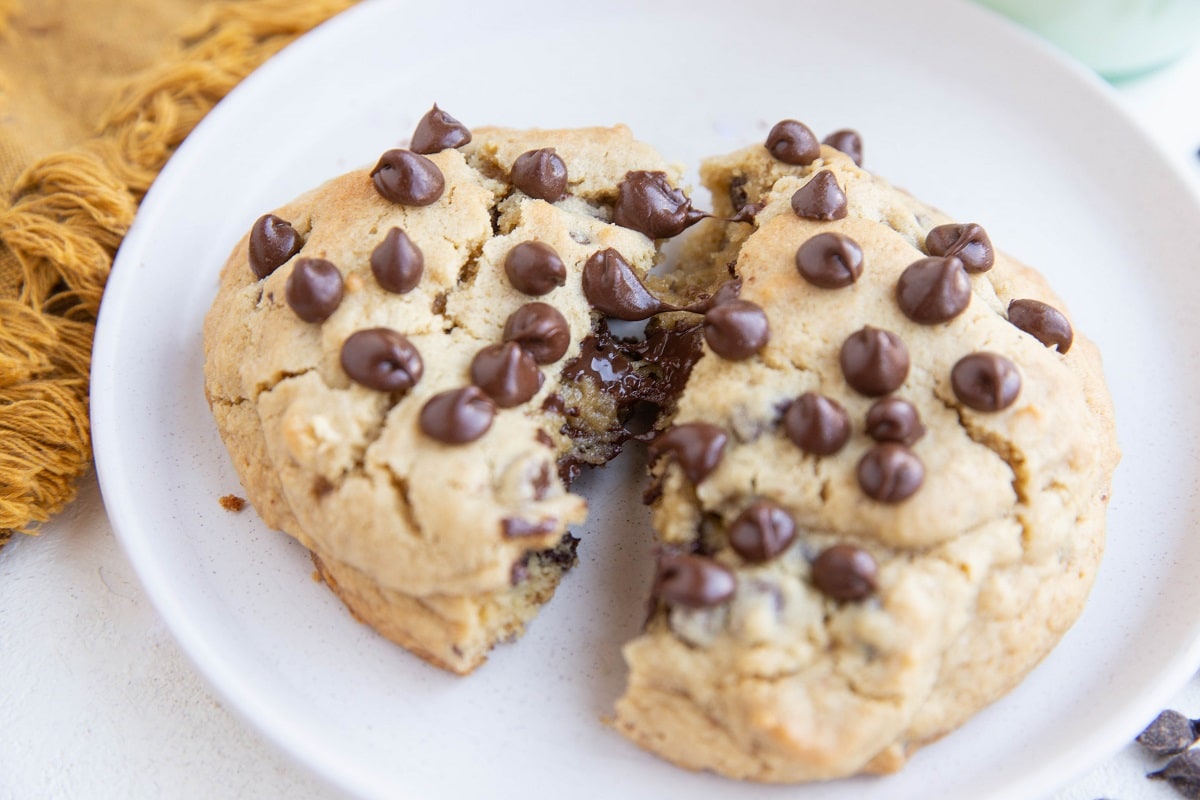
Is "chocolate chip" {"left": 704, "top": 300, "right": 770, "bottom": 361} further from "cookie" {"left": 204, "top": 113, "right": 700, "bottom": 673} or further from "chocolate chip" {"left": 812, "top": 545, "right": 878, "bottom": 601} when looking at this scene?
"chocolate chip" {"left": 812, "top": 545, "right": 878, "bottom": 601}

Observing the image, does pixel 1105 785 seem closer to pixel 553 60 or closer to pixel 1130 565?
pixel 1130 565

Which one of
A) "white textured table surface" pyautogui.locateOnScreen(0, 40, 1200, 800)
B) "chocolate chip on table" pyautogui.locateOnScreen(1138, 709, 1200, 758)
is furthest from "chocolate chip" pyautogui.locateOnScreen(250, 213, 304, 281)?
"chocolate chip on table" pyautogui.locateOnScreen(1138, 709, 1200, 758)

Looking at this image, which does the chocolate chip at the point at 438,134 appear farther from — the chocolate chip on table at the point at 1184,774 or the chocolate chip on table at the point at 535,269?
the chocolate chip on table at the point at 1184,774

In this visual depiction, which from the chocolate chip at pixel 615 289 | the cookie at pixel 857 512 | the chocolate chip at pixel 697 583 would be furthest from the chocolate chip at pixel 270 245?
the chocolate chip at pixel 697 583

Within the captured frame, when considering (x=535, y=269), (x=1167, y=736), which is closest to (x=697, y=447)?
(x=535, y=269)

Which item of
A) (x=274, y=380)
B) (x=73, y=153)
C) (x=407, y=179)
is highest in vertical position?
(x=407, y=179)

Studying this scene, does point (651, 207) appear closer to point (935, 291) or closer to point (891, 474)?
point (935, 291)

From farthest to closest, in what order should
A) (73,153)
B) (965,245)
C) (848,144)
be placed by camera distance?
(73,153) < (848,144) < (965,245)
